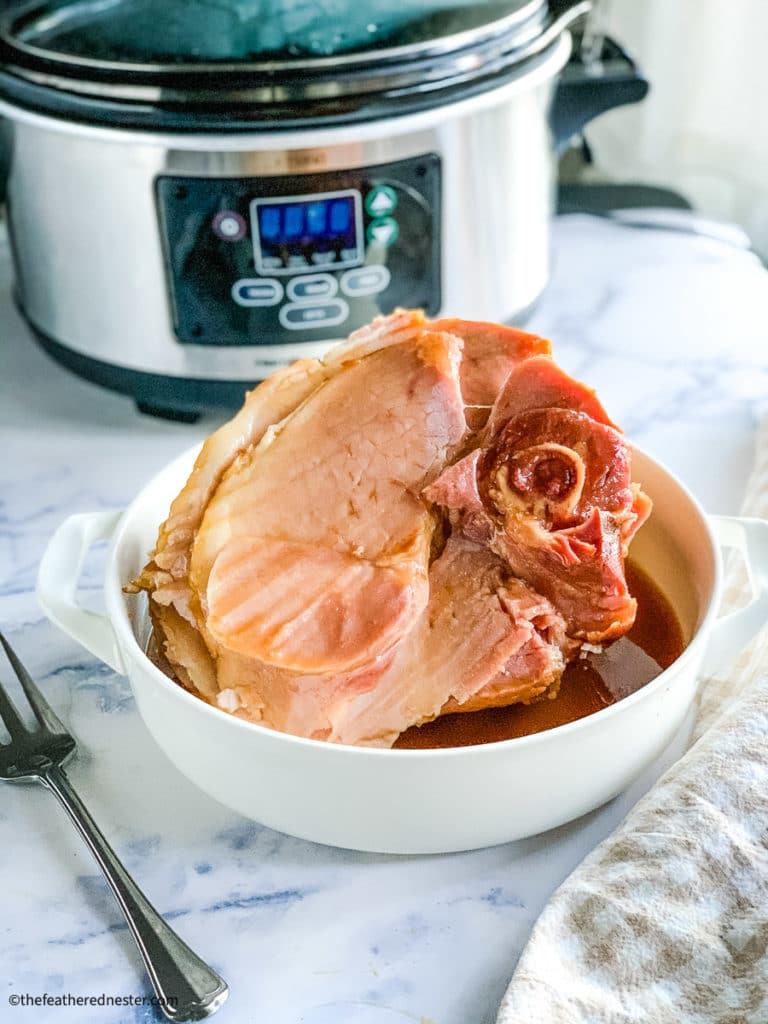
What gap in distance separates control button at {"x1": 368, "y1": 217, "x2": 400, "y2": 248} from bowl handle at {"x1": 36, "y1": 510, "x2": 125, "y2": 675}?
→ 0.34 metres

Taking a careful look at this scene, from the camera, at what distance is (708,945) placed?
53 centimetres

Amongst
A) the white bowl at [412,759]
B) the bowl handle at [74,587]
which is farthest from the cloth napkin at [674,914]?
the bowl handle at [74,587]

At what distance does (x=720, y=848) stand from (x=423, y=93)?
0.60m

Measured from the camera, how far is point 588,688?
2.13 ft

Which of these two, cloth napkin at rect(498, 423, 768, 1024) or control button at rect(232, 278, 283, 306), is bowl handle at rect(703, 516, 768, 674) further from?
control button at rect(232, 278, 283, 306)

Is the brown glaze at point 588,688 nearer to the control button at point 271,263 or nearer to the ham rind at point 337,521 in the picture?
the ham rind at point 337,521

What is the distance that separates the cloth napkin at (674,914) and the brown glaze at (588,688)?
6 cm

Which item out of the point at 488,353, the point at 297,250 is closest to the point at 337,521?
the point at 488,353

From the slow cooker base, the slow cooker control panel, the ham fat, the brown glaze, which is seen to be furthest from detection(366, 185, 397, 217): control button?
the brown glaze

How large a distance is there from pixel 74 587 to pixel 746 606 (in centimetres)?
39

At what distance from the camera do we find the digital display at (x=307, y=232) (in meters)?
0.88

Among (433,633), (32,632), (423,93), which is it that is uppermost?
(423,93)

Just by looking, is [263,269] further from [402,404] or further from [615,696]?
[615,696]

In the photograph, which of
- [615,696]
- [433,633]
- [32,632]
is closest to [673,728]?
[615,696]
